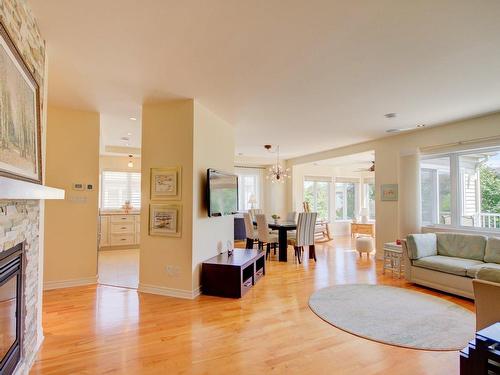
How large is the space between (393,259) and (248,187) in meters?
5.26

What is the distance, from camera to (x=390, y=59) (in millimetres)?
2682

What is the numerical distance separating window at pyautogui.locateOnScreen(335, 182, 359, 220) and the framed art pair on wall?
294 inches

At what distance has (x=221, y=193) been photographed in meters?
4.41

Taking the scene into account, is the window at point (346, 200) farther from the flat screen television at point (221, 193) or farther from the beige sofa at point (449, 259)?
the flat screen television at point (221, 193)

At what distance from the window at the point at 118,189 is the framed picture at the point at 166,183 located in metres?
4.33

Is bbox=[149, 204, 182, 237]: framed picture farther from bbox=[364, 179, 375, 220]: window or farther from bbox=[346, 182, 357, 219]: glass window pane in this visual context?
bbox=[364, 179, 375, 220]: window

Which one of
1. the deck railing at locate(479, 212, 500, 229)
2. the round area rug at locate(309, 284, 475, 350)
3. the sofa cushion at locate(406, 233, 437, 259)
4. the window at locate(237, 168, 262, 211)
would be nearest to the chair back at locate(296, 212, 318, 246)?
the round area rug at locate(309, 284, 475, 350)

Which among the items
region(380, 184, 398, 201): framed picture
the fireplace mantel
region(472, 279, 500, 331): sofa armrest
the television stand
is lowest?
the television stand

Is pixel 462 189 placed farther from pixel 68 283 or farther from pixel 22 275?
pixel 68 283

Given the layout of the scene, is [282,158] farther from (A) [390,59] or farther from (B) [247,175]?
(A) [390,59]

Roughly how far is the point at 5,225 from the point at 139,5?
166cm

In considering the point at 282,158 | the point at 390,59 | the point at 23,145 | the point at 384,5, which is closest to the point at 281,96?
the point at 390,59

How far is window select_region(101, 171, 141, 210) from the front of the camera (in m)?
7.52

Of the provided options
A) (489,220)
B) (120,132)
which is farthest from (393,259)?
(120,132)
